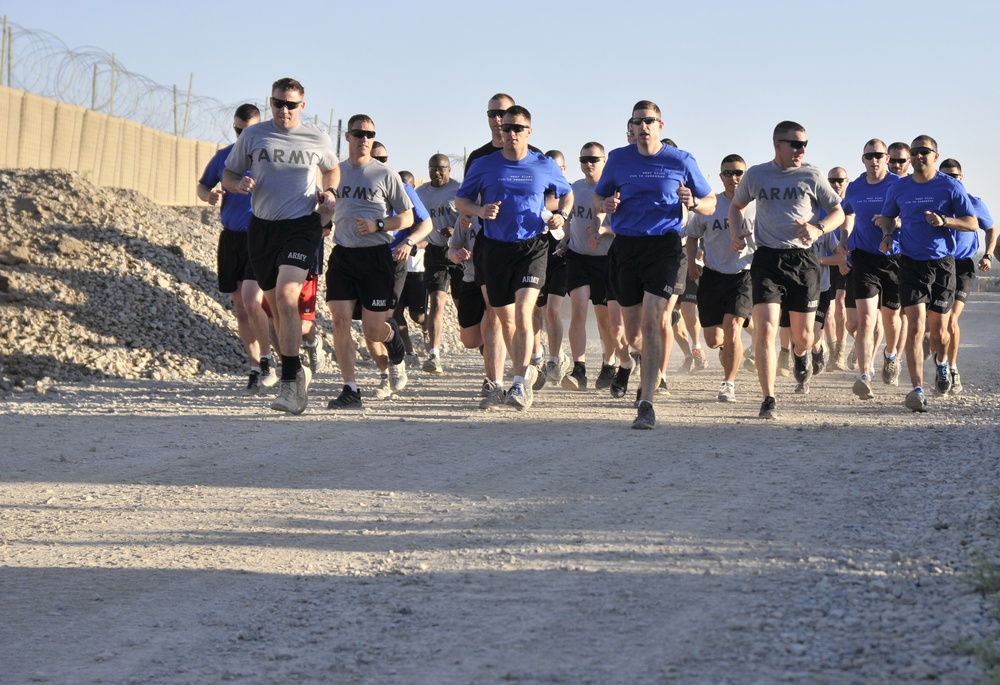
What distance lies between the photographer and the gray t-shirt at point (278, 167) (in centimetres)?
1014

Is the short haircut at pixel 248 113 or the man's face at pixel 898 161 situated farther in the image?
the man's face at pixel 898 161

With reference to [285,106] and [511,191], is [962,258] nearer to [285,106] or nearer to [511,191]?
[511,191]

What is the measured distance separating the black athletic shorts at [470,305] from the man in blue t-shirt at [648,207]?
222cm

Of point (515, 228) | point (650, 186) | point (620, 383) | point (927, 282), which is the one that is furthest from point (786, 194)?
point (620, 383)

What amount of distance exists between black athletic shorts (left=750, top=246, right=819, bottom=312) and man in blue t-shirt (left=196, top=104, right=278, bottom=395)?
172 inches

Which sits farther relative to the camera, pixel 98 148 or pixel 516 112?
pixel 98 148

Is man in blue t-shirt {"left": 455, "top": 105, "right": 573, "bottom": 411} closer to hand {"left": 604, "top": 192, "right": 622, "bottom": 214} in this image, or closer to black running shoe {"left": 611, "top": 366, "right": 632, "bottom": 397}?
hand {"left": 604, "top": 192, "right": 622, "bottom": 214}

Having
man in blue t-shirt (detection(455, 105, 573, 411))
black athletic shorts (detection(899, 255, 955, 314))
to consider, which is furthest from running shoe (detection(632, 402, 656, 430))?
black athletic shorts (detection(899, 255, 955, 314))

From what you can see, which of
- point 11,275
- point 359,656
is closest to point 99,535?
point 359,656

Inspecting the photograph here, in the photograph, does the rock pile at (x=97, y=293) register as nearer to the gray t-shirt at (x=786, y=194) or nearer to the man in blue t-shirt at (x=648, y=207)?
the man in blue t-shirt at (x=648, y=207)

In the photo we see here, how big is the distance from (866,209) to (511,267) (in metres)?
4.78

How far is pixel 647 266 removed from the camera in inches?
401

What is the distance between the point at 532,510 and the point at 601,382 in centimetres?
665

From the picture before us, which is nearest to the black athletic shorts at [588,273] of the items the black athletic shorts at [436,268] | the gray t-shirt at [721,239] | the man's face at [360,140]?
the gray t-shirt at [721,239]
